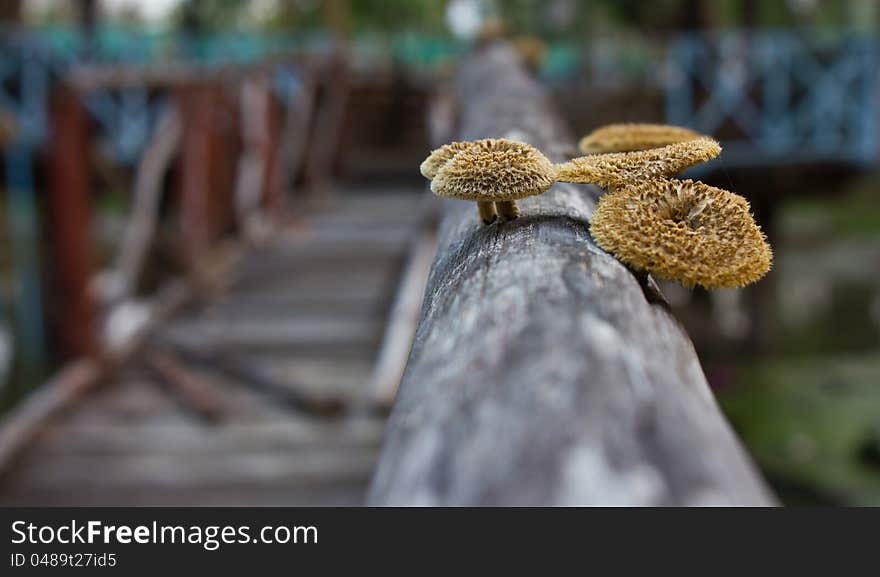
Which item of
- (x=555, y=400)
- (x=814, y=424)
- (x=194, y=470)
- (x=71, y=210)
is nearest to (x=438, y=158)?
(x=555, y=400)

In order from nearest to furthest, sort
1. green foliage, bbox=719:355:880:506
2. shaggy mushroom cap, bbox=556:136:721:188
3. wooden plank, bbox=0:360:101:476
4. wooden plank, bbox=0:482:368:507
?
shaggy mushroom cap, bbox=556:136:721:188 → wooden plank, bbox=0:482:368:507 → wooden plank, bbox=0:360:101:476 → green foliage, bbox=719:355:880:506

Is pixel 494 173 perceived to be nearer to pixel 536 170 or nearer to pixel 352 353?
pixel 536 170

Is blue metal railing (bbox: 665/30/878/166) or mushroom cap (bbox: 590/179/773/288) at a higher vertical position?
blue metal railing (bbox: 665/30/878/166)

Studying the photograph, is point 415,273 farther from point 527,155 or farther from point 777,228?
point 777,228

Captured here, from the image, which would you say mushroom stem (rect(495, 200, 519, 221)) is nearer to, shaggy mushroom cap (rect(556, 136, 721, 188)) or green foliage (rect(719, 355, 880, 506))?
shaggy mushroom cap (rect(556, 136, 721, 188))

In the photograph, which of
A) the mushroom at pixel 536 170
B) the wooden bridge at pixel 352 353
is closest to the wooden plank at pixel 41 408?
the wooden bridge at pixel 352 353

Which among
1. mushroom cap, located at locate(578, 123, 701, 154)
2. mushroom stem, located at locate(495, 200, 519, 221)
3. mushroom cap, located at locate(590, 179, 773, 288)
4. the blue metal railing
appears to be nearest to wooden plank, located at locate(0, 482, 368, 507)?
mushroom cap, located at locate(578, 123, 701, 154)

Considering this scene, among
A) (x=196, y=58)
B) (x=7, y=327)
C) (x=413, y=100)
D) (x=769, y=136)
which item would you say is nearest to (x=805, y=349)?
(x=769, y=136)
